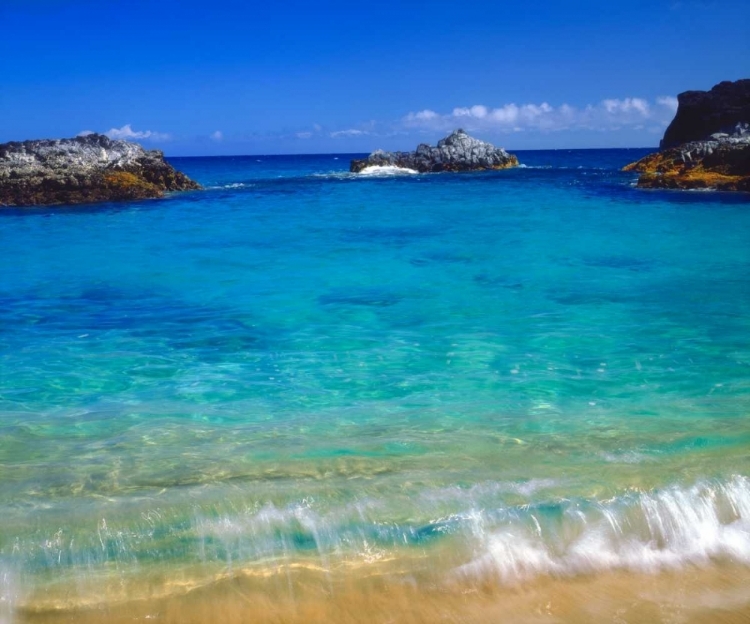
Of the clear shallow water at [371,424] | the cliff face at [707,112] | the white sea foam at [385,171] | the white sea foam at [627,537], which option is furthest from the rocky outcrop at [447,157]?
the white sea foam at [627,537]

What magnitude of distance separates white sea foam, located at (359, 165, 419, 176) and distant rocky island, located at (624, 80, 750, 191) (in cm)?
1963

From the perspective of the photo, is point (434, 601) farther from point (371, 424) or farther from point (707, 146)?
point (707, 146)

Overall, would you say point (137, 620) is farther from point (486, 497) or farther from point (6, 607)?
point (486, 497)

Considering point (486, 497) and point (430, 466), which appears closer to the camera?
point (486, 497)

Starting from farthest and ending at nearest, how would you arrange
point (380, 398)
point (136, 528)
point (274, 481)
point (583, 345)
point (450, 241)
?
point (450, 241) < point (583, 345) < point (380, 398) < point (274, 481) < point (136, 528)

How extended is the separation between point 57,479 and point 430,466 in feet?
10.4

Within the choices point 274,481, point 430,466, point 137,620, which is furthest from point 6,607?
point 430,466

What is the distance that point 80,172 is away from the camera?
3550 centimetres

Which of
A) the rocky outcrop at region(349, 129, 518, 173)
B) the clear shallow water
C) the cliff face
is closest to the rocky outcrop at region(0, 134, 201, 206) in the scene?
the clear shallow water

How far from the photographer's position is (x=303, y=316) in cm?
1100

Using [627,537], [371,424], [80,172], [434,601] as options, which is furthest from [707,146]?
[434,601]

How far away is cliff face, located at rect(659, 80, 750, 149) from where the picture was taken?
183 ft

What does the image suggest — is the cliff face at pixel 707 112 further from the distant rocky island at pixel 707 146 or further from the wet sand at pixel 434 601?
the wet sand at pixel 434 601

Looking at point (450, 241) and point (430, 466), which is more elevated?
point (450, 241)
